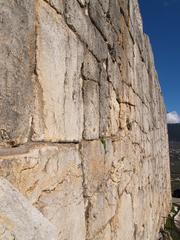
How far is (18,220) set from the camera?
40.9 inches

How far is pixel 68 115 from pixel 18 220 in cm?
100

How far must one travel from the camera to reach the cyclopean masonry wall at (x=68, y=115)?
1.45m

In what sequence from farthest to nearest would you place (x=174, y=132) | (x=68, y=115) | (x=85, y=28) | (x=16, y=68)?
(x=174, y=132) < (x=85, y=28) < (x=68, y=115) < (x=16, y=68)

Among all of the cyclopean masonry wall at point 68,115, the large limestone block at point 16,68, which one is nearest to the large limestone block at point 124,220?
the cyclopean masonry wall at point 68,115

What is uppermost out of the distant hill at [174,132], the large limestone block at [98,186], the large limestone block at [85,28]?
the distant hill at [174,132]

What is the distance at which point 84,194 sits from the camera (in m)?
2.22

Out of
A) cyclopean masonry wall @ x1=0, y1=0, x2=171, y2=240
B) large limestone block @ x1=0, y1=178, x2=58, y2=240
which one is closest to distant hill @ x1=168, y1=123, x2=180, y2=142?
cyclopean masonry wall @ x1=0, y1=0, x2=171, y2=240

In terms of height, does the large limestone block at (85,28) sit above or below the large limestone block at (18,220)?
above

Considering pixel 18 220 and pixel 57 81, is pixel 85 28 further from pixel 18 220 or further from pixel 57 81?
pixel 18 220

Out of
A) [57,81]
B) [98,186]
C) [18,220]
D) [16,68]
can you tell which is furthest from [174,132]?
[18,220]

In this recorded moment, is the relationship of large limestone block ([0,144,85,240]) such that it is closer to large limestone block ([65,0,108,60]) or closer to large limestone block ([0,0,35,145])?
large limestone block ([0,0,35,145])

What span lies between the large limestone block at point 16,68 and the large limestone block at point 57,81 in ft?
0.27

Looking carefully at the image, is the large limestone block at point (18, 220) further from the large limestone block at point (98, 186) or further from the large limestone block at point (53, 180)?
the large limestone block at point (98, 186)

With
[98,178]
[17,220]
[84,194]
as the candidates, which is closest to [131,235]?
[98,178]
